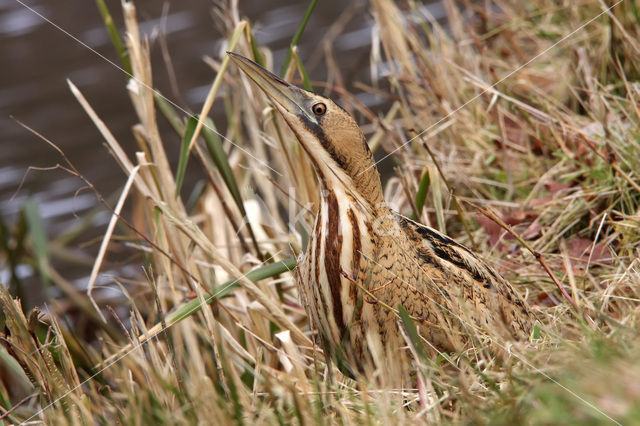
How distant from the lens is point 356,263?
6.03 ft

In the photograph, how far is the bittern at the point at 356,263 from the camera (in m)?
1.82

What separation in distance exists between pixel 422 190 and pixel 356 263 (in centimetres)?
60

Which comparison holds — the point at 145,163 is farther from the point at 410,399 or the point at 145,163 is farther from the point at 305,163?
the point at 410,399

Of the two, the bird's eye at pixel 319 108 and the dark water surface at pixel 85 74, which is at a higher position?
the dark water surface at pixel 85 74

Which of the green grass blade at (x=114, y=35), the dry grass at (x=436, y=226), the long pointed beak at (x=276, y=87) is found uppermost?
the green grass blade at (x=114, y=35)

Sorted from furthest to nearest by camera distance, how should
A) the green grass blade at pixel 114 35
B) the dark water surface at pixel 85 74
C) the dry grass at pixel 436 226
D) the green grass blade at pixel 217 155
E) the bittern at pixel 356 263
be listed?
the dark water surface at pixel 85 74 < the green grass blade at pixel 114 35 < the green grass blade at pixel 217 155 < the bittern at pixel 356 263 < the dry grass at pixel 436 226

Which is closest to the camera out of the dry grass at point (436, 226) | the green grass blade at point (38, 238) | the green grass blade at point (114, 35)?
the dry grass at point (436, 226)

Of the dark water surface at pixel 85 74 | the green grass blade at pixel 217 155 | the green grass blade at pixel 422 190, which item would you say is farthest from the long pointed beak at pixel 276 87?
the dark water surface at pixel 85 74

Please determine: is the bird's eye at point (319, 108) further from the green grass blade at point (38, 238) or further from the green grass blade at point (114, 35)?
the green grass blade at point (38, 238)

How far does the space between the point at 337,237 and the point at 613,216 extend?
3.35 feet

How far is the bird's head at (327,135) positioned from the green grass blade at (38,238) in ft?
4.21

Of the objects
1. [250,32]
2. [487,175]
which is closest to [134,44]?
[250,32]

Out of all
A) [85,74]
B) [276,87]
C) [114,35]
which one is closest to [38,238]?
[114,35]

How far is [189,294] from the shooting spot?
244 cm
